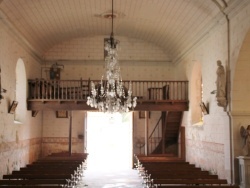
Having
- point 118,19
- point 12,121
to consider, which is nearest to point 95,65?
point 118,19

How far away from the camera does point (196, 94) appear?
57.7 feet

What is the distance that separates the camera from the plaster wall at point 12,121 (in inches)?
550

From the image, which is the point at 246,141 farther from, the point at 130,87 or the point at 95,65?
the point at 95,65

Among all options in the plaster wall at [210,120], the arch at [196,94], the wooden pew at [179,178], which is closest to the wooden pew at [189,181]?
the wooden pew at [179,178]

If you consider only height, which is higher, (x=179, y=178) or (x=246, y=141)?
(x=246, y=141)

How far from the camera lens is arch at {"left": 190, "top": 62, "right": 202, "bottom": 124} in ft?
57.4

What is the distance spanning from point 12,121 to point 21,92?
2.19m

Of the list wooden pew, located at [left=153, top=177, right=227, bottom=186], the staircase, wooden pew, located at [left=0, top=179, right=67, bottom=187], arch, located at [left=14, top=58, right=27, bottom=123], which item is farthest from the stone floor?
wooden pew, located at [left=153, top=177, right=227, bottom=186]

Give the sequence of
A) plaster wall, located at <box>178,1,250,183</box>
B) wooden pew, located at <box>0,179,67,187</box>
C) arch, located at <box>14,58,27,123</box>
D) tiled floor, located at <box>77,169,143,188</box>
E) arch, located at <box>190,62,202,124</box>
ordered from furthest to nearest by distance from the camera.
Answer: arch, located at <box>190,62,202,124</box> < arch, located at <box>14,58,27,123</box> < tiled floor, located at <box>77,169,143,188</box> < plaster wall, located at <box>178,1,250,183</box> < wooden pew, located at <box>0,179,67,187</box>

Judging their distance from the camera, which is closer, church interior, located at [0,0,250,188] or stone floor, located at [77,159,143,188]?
church interior, located at [0,0,250,188]

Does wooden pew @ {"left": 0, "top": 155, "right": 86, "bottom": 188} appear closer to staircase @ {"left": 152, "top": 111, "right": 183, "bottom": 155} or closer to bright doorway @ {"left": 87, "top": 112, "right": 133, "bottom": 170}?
staircase @ {"left": 152, "top": 111, "right": 183, "bottom": 155}

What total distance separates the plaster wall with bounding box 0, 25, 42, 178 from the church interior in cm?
4

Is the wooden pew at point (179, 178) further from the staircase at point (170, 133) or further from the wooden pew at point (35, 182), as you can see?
the staircase at point (170, 133)

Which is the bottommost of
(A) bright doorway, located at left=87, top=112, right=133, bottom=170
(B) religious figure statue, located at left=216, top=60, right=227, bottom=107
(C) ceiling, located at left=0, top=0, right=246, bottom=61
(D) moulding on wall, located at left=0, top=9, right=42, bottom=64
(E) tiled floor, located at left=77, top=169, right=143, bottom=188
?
(E) tiled floor, located at left=77, top=169, right=143, bottom=188
